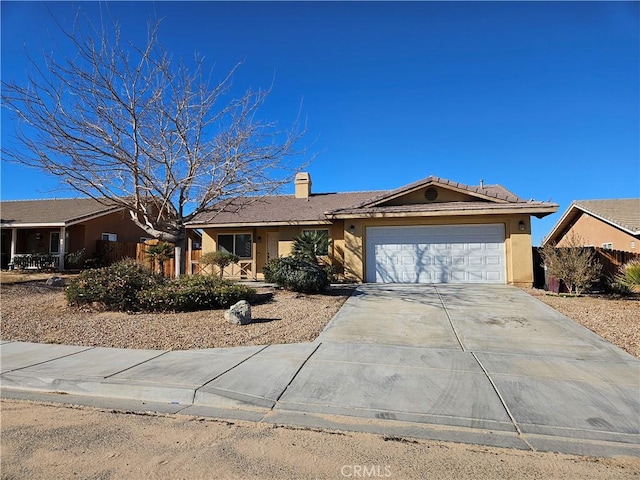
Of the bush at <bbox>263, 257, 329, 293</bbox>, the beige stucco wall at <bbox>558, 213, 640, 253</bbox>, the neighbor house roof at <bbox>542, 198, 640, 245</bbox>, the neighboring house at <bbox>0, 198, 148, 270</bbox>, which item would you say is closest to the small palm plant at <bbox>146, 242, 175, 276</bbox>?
the neighboring house at <bbox>0, 198, 148, 270</bbox>

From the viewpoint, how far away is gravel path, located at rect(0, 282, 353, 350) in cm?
749

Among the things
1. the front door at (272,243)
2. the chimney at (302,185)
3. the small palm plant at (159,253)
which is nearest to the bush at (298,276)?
the front door at (272,243)

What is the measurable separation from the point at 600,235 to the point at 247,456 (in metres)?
23.2

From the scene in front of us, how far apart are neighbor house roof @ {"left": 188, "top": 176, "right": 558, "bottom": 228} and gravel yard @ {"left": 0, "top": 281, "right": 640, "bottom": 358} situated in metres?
3.66

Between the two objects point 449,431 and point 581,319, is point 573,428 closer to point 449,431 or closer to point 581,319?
point 449,431

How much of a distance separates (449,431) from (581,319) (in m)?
6.71

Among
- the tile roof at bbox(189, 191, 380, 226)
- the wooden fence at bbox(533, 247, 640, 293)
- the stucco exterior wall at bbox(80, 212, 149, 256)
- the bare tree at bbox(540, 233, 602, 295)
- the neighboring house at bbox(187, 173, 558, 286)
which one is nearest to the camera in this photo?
the bare tree at bbox(540, 233, 602, 295)

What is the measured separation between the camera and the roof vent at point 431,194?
15.6m

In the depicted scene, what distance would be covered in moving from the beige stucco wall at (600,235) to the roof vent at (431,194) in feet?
20.1

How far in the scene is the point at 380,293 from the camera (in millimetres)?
12391

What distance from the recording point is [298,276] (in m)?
12.2

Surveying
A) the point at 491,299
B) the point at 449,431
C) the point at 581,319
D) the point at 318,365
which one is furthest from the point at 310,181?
the point at 449,431

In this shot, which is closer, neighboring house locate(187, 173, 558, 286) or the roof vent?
neighboring house locate(187, 173, 558, 286)

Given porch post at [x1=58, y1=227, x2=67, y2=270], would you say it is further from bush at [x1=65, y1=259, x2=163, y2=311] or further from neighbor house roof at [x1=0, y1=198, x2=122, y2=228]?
bush at [x1=65, y1=259, x2=163, y2=311]
